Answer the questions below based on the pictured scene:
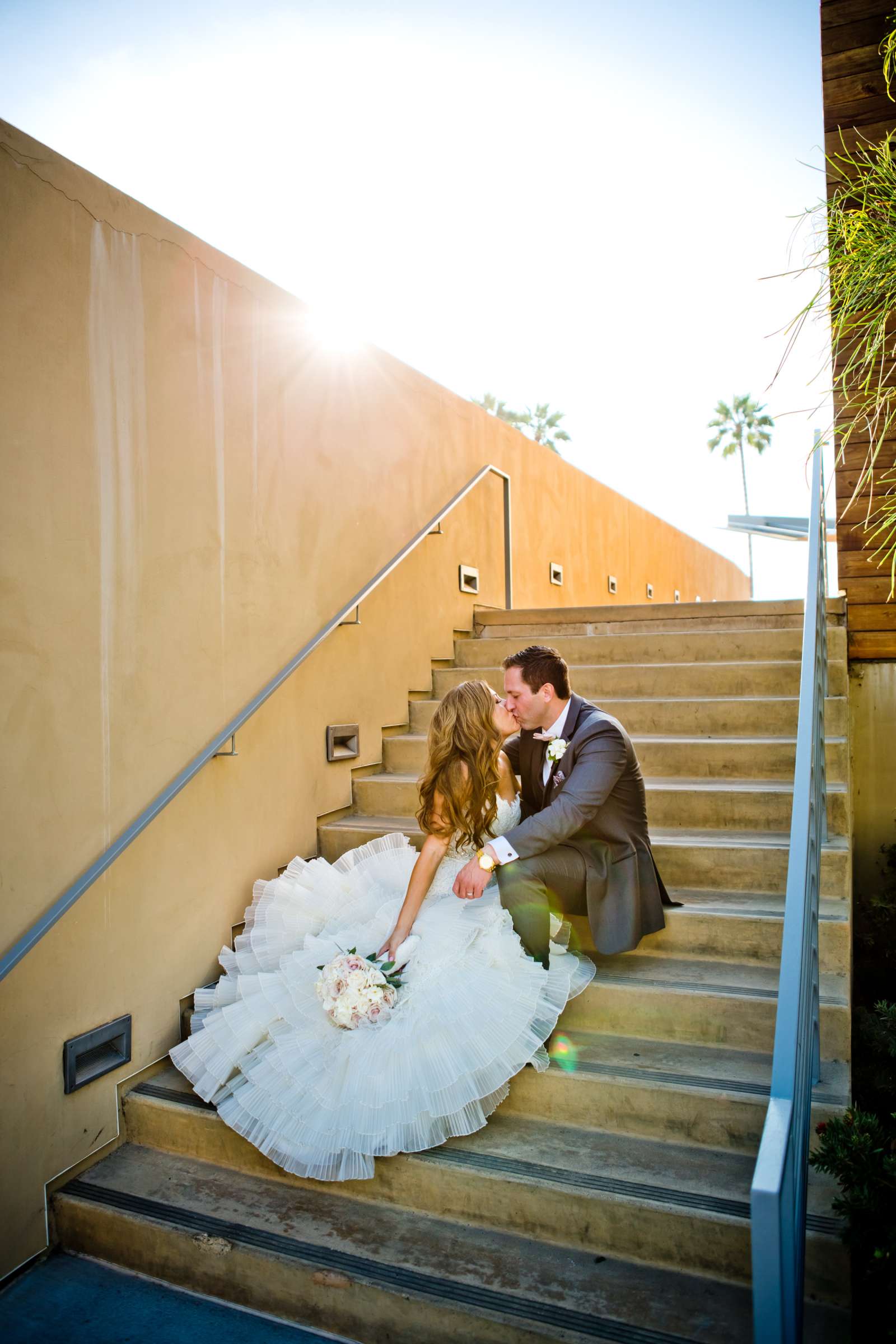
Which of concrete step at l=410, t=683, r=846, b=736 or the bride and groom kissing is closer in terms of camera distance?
the bride and groom kissing

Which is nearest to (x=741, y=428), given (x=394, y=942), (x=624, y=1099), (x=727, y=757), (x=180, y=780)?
(x=727, y=757)

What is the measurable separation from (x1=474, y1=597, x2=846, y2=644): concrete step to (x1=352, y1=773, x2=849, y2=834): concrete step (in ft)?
4.13

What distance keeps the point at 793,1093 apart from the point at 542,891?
1.25 meters

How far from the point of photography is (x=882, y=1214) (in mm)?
1558

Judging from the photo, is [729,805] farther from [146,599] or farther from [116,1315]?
[116,1315]

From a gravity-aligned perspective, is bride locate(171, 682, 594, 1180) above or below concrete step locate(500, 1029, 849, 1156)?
above

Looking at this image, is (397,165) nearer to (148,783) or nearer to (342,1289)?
(148,783)

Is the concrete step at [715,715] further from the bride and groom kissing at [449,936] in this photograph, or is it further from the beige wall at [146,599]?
the bride and groom kissing at [449,936]

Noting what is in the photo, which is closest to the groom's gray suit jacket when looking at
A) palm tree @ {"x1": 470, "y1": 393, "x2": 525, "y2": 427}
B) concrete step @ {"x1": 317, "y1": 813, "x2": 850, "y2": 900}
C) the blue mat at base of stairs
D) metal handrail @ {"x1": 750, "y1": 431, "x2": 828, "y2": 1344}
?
concrete step @ {"x1": 317, "y1": 813, "x2": 850, "y2": 900}

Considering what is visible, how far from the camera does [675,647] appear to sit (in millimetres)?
4246

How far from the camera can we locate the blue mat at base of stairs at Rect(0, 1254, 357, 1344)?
1.89 meters

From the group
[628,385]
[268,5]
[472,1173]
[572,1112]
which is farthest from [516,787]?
[628,385]

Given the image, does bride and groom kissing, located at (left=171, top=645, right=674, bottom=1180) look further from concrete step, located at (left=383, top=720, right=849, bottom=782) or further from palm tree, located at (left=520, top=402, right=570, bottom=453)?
palm tree, located at (left=520, top=402, right=570, bottom=453)

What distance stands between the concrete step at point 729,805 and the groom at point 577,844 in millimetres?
532
